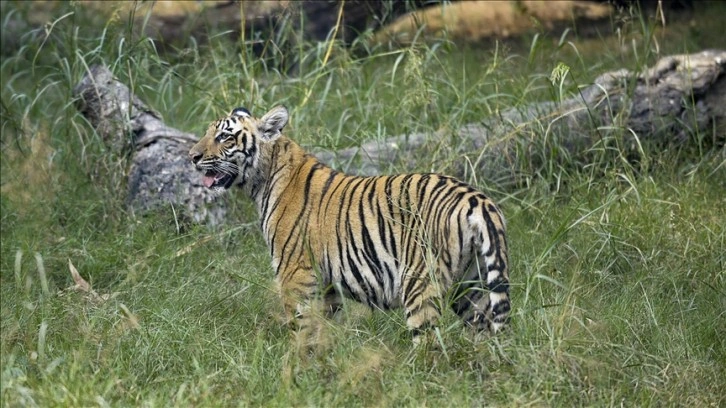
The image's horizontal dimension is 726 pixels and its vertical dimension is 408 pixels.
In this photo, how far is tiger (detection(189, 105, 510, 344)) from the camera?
16.4 ft

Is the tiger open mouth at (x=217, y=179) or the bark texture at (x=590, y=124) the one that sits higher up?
the tiger open mouth at (x=217, y=179)

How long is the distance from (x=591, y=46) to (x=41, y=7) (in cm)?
545

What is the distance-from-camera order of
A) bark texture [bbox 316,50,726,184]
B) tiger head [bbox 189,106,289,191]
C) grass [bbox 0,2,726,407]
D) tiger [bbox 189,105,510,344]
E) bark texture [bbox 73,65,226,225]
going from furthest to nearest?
bark texture [bbox 316,50,726,184], bark texture [bbox 73,65,226,225], tiger head [bbox 189,106,289,191], tiger [bbox 189,105,510,344], grass [bbox 0,2,726,407]

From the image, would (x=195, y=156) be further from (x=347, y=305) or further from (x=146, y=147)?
(x=146, y=147)

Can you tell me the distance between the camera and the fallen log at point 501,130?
24.4ft

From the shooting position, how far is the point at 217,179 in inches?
237

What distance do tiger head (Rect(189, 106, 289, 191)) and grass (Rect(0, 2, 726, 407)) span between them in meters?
0.54

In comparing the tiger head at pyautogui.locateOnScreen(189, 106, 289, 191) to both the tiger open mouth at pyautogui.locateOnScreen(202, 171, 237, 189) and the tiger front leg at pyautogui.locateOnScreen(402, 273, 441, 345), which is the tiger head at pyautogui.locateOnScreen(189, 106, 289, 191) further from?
the tiger front leg at pyautogui.locateOnScreen(402, 273, 441, 345)

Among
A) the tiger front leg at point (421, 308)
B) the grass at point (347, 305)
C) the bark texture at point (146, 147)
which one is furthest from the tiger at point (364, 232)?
the bark texture at point (146, 147)

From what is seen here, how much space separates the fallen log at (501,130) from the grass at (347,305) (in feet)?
0.40

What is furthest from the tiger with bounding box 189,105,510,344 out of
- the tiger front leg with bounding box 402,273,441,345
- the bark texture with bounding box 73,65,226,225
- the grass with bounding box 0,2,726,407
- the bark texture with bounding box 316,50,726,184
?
the bark texture with bounding box 316,50,726,184

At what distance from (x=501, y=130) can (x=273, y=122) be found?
2154mm

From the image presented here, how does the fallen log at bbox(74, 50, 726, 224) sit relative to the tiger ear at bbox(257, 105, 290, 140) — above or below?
below

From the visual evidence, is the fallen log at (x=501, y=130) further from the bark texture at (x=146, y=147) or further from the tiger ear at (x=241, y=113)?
the tiger ear at (x=241, y=113)
